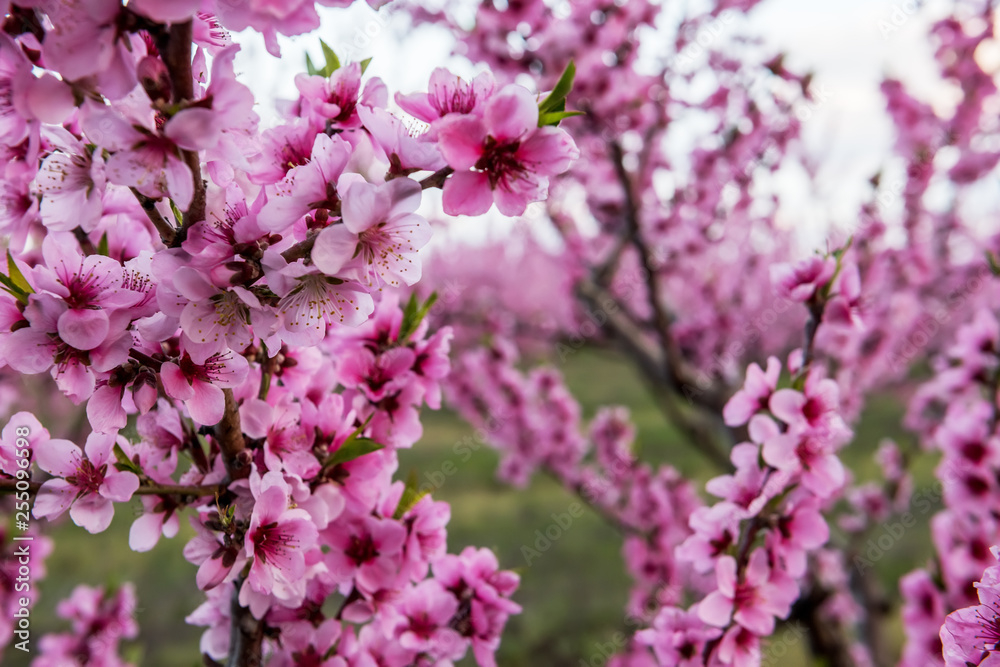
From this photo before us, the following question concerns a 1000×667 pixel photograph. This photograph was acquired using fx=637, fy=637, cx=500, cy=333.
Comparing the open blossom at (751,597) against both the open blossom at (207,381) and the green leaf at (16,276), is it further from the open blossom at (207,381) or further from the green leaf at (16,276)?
the green leaf at (16,276)

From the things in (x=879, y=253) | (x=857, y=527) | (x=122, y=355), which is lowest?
(x=857, y=527)

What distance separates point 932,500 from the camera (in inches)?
223

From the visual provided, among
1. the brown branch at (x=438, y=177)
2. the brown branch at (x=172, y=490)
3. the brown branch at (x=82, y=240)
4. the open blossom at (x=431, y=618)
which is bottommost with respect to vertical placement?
the open blossom at (x=431, y=618)

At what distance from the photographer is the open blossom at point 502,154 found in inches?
32.9

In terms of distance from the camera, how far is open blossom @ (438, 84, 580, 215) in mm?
834

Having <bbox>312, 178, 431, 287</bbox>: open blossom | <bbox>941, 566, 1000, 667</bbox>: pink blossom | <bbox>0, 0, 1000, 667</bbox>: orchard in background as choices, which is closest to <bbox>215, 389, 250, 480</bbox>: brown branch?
<bbox>0, 0, 1000, 667</bbox>: orchard in background

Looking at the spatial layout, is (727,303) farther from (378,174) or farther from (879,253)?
(378,174)

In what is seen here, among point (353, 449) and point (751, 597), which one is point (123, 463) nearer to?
point (353, 449)

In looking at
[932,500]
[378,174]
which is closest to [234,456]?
[378,174]

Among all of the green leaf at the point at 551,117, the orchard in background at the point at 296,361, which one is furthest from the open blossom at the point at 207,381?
the green leaf at the point at 551,117

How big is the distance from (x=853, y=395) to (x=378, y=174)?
4400 millimetres

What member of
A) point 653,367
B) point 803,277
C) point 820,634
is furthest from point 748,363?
point 803,277

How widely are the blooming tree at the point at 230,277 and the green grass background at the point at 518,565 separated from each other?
2446 millimetres

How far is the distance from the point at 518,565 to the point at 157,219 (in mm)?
3909
